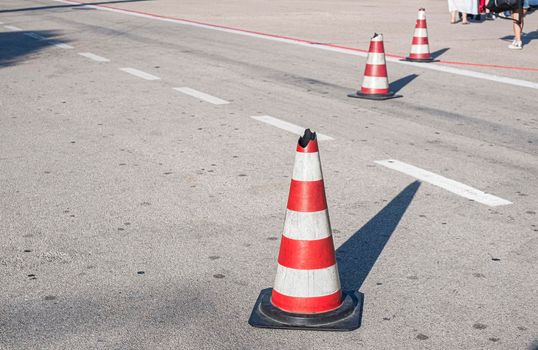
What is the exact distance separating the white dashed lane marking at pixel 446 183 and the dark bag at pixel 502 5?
8484mm

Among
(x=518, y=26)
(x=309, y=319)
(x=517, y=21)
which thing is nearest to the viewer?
(x=309, y=319)

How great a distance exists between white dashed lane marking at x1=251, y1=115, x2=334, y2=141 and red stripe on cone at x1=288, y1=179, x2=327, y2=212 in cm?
414

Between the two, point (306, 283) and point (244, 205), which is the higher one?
point (306, 283)

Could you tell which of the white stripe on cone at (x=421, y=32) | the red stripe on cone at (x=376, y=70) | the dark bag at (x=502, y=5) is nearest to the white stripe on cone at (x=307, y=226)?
the red stripe on cone at (x=376, y=70)

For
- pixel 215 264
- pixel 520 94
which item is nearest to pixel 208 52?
pixel 520 94

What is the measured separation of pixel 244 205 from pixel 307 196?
197 centimetres

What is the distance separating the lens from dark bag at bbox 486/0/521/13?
15095 mm

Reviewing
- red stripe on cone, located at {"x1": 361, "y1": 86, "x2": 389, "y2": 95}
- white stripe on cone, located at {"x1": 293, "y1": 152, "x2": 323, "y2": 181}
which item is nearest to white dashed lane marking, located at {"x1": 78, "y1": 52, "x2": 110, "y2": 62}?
red stripe on cone, located at {"x1": 361, "y1": 86, "x2": 389, "y2": 95}

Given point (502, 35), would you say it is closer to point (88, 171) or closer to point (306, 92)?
point (306, 92)

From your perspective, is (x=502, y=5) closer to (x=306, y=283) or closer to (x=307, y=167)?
(x=307, y=167)

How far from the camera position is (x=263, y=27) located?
2114cm

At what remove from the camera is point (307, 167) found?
14.3ft

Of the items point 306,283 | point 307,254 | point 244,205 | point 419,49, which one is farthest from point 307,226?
point 419,49

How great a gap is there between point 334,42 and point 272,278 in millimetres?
13000
